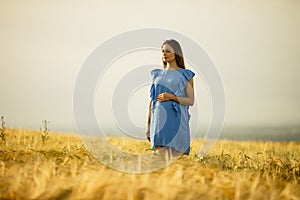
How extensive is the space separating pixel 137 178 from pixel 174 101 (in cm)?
280

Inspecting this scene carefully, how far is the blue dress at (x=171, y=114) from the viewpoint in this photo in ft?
23.6

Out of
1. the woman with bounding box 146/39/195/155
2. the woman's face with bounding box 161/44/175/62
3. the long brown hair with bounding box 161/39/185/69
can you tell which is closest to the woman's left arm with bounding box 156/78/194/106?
the woman with bounding box 146/39/195/155

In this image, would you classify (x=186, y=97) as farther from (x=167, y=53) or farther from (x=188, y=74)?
(x=167, y=53)

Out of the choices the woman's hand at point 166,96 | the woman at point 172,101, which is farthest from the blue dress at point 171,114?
the woman's hand at point 166,96

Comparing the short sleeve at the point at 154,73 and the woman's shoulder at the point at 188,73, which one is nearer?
the woman's shoulder at the point at 188,73

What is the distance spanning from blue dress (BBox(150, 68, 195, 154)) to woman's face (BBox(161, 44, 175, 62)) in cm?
Answer: 19

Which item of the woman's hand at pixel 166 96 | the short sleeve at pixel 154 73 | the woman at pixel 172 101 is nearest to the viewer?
the woman's hand at pixel 166 96

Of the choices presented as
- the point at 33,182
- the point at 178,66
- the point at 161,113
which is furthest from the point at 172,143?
the point at 33,182

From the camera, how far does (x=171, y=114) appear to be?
721 cm

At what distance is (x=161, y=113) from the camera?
723 centimetres

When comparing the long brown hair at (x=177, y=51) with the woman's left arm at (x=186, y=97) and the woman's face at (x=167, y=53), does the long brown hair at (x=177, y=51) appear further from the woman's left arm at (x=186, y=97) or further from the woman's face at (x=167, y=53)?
the woman's left arm at (x=186, y=97)

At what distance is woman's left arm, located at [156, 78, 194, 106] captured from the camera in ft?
23.2

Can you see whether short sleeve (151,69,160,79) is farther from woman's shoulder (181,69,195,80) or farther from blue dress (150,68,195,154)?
woman's shoulder (181,69,195,80)

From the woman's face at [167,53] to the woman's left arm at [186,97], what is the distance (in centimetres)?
44
